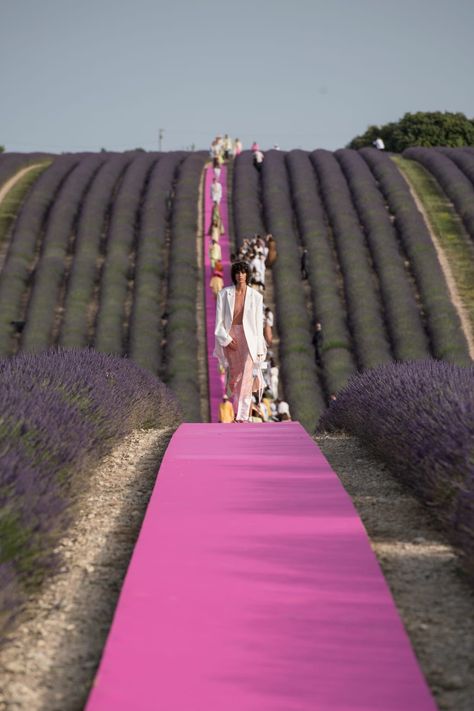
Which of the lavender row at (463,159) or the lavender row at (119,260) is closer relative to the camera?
the lavender row at (119,260)

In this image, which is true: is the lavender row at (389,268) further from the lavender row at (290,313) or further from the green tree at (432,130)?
the green tree at (432,130)

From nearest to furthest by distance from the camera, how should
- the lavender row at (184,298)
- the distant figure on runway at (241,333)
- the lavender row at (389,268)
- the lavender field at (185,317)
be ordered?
1. the lavender field at (185,317)
2. the distant figure on runway at (241,333)
3. the lavender row at (184,298)
4. the lavender row at (389,268)

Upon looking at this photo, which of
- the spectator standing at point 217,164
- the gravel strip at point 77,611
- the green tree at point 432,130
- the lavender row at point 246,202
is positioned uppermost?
the green tree at point 432,130

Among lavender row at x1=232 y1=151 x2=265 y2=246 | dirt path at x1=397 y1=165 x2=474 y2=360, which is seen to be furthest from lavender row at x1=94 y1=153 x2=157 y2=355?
dirt path at x1=397 y1=165 x2=474 y2=360

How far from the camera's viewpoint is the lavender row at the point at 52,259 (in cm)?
2716

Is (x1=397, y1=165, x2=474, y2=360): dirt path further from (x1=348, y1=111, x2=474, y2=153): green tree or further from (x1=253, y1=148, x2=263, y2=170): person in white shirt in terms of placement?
(x1=348, y1=111, x2=474, y2=153): green tree

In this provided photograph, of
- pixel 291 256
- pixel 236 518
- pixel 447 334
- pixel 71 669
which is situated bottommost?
pixel 71 669

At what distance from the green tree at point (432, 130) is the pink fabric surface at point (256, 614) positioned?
72704 mm

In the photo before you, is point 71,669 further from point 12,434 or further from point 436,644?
point 12,434

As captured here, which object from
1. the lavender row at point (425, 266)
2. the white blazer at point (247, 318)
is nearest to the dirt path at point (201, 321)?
the lavender row at point (425, 266)

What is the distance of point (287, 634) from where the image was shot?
3914mm

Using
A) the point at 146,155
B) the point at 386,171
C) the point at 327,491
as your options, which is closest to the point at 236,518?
the point at 327,491

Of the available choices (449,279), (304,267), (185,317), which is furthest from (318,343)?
(449,279)

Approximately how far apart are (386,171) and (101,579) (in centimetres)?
3625
